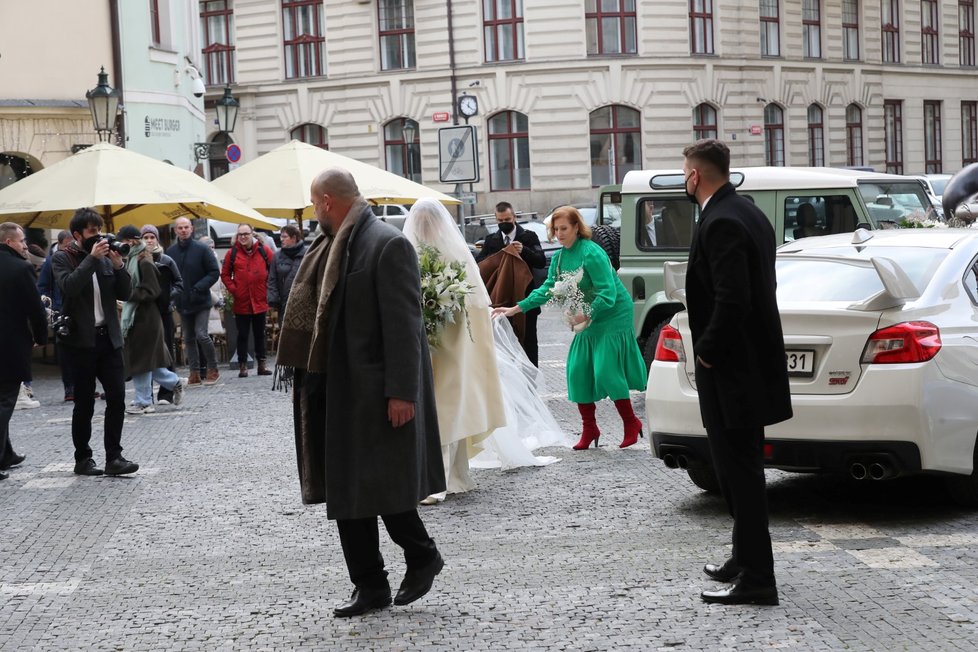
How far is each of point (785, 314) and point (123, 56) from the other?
1938 cm

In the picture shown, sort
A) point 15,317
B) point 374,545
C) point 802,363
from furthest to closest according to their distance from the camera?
point 15,317, point 802,363, point 374,545

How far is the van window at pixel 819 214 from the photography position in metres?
13.3

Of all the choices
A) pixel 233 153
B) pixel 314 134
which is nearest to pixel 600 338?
pixel 233 153

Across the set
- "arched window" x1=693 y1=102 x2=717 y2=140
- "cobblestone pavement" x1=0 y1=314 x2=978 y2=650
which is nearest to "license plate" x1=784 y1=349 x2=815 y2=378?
"cobblestone pavement" x1=0 y1=314 x2=978 y2=650

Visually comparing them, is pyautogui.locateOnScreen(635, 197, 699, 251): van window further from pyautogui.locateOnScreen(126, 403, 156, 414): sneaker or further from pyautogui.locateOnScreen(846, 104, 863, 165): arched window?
pyautogui.locateOnScreen(846, 104, 863, 165): arched window

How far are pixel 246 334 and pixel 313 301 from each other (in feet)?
39.4

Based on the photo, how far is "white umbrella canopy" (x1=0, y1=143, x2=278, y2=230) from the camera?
16375mm

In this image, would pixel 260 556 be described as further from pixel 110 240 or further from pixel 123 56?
pixel 123 56

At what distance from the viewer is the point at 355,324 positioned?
19.5ft

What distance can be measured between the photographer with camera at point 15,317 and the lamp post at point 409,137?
3940 cm

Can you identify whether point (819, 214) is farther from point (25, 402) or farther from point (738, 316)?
point (25, 402)

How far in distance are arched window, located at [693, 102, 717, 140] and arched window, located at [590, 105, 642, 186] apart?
80.7 inches

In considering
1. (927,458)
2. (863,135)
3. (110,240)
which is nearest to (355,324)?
(927,458)

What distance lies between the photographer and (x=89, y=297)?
34.9 feet
